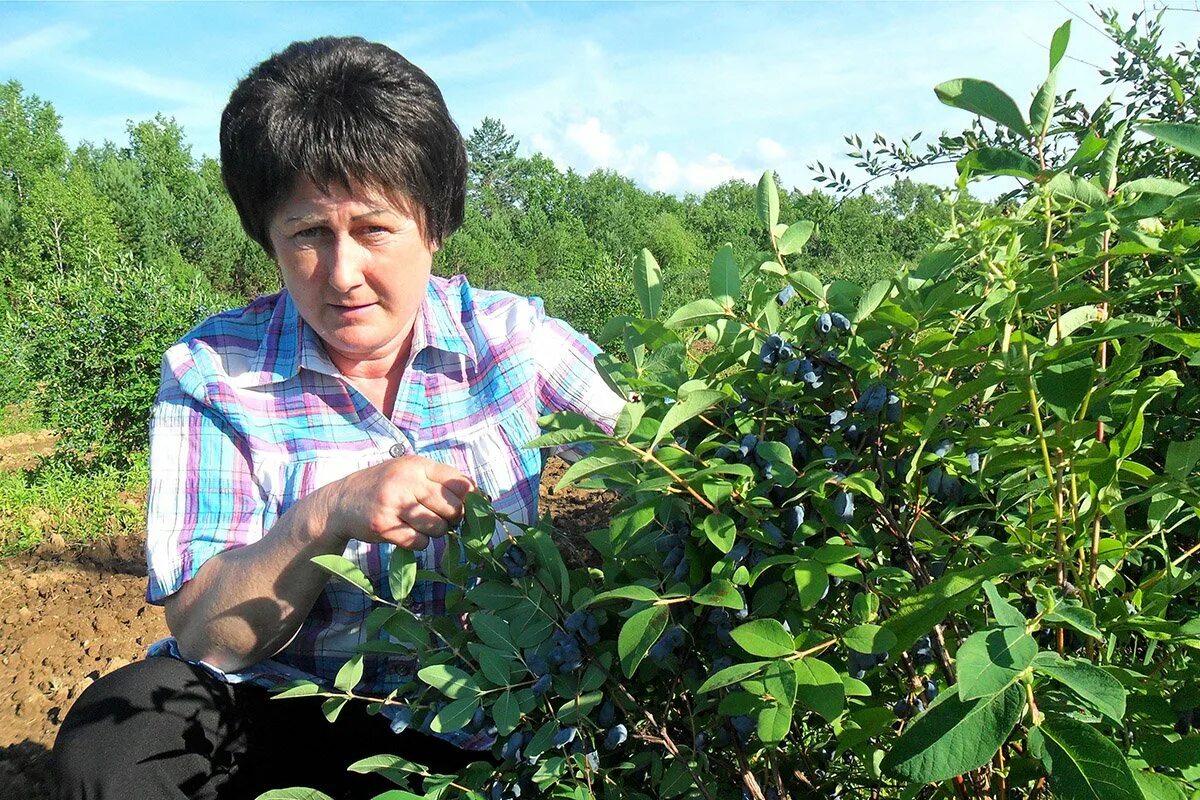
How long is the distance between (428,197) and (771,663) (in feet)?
4.20

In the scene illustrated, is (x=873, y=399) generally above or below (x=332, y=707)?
above

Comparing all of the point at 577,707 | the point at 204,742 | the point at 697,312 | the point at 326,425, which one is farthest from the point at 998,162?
the point at 204,742

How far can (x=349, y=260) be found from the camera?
165 cm

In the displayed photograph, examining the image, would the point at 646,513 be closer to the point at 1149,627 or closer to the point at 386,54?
the point at 1149,627

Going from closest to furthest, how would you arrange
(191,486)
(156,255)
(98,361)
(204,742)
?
(204,742), (191,486), (98,361), (156,255)

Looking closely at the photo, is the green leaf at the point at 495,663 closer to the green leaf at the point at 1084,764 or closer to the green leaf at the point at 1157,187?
the green leaf at the point at 1084,764

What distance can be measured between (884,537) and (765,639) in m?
0.19

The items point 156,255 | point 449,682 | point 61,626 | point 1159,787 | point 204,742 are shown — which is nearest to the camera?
point 1159,787

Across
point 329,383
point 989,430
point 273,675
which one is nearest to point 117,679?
point 273,675

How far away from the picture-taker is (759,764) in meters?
1.11

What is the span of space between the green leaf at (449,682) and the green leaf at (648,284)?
429mm

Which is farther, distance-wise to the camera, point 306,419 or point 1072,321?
point 306,419

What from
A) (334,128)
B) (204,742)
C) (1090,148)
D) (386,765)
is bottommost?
(204,742)

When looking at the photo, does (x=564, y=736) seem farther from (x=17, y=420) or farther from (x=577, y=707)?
(x=17, y=420)
